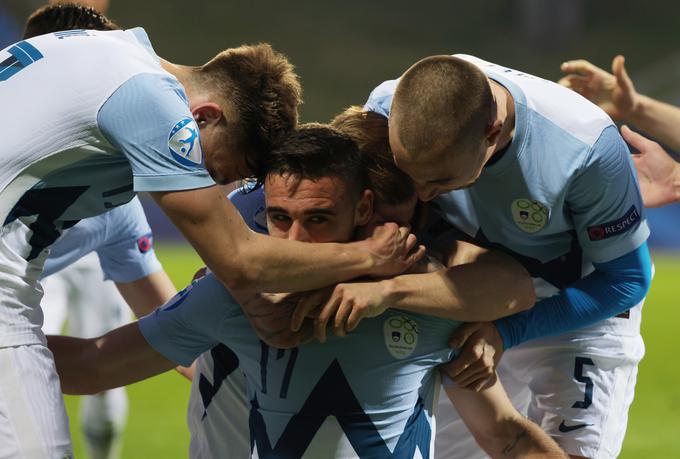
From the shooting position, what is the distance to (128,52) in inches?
118

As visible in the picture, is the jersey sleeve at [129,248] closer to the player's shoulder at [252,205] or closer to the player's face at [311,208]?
the player's shoulder at [252,205]

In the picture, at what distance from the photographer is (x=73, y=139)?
9.70 ft

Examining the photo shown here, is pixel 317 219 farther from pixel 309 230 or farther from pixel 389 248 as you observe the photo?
pixel 389 248

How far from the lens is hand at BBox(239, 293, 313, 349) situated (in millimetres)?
2955

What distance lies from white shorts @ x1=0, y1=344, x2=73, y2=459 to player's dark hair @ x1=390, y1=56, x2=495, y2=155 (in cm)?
Result: 115

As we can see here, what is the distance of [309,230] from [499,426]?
82 centimetres

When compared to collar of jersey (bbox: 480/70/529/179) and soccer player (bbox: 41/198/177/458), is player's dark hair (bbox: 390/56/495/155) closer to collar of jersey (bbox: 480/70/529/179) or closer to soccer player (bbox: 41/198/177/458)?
collar of jersey (bbox: 480/70/529/179)

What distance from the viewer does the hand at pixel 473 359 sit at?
10.3 feet

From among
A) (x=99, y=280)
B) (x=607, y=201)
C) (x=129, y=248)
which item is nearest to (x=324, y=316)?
(x=607, y=201)

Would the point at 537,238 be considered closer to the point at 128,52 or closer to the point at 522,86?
the point at 522,86

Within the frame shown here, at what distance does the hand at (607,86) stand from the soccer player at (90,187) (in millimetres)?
1892

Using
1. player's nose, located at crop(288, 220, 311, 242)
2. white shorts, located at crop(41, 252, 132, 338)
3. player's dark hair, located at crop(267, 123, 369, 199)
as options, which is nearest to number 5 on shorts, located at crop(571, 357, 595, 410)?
player's dark hair, located at crop(267, 123, 369, 199)

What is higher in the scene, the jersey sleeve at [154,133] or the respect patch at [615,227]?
the jersey sleeve at [154,133]

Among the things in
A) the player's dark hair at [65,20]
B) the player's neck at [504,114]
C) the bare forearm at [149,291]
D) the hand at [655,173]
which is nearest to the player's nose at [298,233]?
the player's neck at [504,114]
